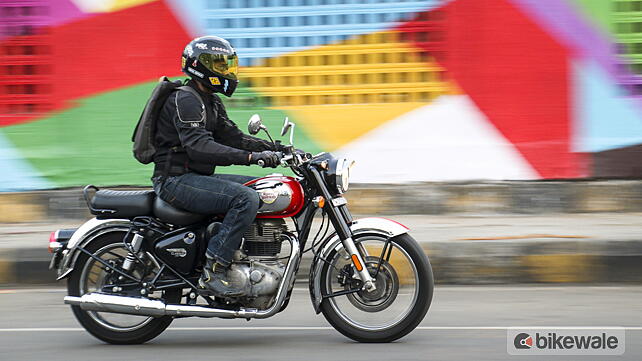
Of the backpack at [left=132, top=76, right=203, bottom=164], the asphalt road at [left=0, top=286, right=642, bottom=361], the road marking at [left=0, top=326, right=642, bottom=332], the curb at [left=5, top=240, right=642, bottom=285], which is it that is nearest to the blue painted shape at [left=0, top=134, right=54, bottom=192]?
the asphalt road at [left=0, top=286, right=642, bottom=361]

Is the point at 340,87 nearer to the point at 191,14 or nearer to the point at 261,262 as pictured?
the point at 191,14

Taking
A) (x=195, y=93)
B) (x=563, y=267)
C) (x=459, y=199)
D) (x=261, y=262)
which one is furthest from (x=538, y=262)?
(x=195, y=93)

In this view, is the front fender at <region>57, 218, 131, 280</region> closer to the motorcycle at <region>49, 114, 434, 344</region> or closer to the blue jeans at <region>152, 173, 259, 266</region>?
the motorcycle at <region>49, 114, 434, 344</region>

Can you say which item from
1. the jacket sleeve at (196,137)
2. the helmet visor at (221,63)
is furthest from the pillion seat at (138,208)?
the helmet visor at (221,63)

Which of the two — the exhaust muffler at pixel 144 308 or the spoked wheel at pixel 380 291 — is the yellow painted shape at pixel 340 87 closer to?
the spoked wheel at pixel 380 291

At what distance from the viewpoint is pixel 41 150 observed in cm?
955

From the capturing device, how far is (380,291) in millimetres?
5578

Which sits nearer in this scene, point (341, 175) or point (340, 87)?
point (341, 175)

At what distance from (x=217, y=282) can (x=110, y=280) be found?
718 millimetres

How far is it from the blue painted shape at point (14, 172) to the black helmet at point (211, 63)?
452cm

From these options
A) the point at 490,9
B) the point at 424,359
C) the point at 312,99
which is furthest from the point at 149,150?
the point at 490,9

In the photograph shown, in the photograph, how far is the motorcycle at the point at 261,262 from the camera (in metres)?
5.55

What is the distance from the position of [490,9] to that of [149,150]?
15.9 feet

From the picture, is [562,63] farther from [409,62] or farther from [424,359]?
[424,359]
